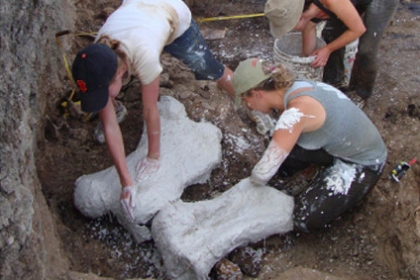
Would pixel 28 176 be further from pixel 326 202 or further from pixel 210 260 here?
pixel 326 202

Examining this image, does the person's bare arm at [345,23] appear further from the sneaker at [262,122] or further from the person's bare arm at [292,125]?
the person's bare arm at [292,125]

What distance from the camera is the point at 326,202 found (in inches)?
128

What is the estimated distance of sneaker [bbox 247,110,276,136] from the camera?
4.06 metres

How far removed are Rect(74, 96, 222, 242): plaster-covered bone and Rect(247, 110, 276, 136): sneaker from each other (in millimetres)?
424

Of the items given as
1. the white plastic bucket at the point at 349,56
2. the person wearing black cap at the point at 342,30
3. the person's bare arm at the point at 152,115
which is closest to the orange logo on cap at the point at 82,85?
the person's bare arm at the point at 152,115

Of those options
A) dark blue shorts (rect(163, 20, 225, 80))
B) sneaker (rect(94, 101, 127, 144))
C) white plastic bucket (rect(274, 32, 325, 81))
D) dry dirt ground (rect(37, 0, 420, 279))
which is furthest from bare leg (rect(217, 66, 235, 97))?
sneaker (rect(94, 101, 127, 144))

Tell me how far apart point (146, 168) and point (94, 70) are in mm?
922

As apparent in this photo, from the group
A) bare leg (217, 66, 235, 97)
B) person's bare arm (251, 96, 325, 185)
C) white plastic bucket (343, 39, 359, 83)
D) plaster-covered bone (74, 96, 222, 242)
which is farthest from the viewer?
white plastic bucket (343, 39, 359, 83)

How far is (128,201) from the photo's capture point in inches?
127

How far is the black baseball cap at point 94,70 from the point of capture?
107 inches

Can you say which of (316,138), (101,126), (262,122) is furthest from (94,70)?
(262,122)

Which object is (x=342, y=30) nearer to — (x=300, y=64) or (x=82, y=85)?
(x=300, y=64)

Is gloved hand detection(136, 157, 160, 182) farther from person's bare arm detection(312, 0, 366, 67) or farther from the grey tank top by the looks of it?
person's bare arm detection(312, 0, 366, 67)

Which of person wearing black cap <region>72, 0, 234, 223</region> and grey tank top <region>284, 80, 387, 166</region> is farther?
grey tank top <region>284, 80, 387, 166</region>
